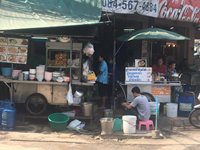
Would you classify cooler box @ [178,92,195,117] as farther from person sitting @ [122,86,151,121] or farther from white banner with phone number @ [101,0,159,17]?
white banner with phone number @ [101,0,159,17]

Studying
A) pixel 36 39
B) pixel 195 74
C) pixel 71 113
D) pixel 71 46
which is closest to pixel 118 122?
pixel 71 113

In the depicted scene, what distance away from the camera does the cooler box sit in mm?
13523

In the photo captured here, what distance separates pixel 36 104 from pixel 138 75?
3156 millimetres

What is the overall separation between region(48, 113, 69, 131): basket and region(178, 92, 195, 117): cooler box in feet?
12.7

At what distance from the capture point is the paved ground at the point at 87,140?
32.9ft

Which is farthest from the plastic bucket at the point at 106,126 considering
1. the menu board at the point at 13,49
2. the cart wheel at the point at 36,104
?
the menu board at the point at 13,49

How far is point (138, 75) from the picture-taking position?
13.2 meters

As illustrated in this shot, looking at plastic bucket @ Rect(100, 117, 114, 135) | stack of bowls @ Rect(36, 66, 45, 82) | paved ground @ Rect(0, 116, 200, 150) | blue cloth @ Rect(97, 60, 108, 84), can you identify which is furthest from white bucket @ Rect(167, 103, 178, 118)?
stack of bowls @ Rect(36, 66, 45, 82)

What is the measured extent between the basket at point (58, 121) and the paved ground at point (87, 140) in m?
0.17

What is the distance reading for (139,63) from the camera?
1359 cm

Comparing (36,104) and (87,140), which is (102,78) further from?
(87,140)

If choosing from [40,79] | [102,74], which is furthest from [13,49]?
[102,74]

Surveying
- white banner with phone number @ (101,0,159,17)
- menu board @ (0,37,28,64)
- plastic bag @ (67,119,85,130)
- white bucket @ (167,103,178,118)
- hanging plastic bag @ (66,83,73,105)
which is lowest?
plastic bag @ (67,119,85,130)

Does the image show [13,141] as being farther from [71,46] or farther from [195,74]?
[195,74]
